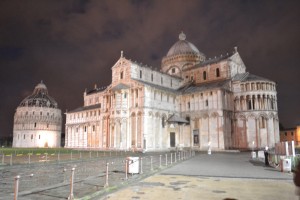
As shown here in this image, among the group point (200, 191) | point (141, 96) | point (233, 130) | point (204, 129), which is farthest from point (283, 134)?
point (200, 191)

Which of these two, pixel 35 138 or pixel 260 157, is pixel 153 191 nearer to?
pixel 260 157

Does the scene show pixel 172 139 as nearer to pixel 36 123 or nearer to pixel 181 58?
pixel 181 58

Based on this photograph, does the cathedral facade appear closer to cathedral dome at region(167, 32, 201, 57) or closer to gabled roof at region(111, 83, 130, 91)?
cathedral dome at region(167, 32, 201, 57)

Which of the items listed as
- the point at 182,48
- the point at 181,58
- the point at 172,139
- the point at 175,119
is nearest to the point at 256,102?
the point at 175,119

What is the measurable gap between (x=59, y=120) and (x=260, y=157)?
106317mm

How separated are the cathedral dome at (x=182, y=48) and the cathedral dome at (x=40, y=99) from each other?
7095cm

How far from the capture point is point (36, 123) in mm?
111375

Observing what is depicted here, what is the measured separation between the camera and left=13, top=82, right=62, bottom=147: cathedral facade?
111 m

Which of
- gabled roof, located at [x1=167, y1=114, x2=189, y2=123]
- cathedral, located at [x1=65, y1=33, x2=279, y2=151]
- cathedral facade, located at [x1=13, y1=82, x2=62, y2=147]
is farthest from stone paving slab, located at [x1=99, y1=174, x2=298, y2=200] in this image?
cathedral facade, located at [x1=13, y1=82, x2=62, y2=147]

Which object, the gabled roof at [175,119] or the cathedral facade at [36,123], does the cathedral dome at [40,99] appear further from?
the gabled roof at [175,119]

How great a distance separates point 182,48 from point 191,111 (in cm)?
2261

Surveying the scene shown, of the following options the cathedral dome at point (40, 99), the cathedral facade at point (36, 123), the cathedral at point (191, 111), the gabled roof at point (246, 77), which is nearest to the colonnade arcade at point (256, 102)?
the cathedral at point (191, 111)

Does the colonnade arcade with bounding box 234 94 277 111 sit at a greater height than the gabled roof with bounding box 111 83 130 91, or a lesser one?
lesser

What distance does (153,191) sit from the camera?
10.4 metres
